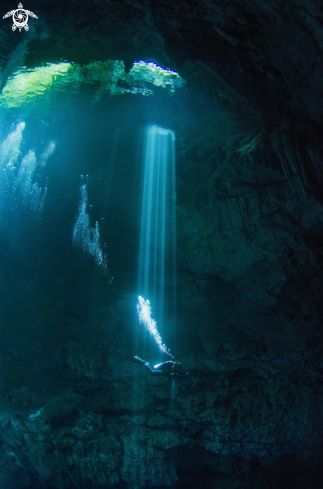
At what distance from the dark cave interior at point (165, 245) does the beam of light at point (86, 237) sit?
46 mm

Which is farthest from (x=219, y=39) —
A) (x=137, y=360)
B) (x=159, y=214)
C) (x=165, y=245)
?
(x=137, y=360)

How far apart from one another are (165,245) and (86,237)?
257cm

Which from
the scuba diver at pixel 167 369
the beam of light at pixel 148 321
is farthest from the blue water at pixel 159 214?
the scuba diver at pixel 167 369

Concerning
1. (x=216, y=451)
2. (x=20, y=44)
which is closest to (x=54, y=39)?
(x=20, y=44)

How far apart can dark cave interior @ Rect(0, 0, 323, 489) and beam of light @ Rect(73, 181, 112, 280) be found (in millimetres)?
46

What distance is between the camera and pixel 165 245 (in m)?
7.87

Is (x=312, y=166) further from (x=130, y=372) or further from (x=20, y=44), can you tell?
(x=130, y=372)

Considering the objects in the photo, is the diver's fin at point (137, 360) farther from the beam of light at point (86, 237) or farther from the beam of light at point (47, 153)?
the beam of light at point (47, 153)

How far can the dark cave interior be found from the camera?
4.28 meters

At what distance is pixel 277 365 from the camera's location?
597 cm

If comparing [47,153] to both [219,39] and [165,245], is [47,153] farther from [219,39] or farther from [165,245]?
[219,39]

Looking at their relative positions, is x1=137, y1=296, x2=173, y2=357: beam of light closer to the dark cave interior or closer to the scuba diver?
the dark cave interior

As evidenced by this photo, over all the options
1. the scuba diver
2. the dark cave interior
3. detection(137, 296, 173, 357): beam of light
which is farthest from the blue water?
the scuba diver

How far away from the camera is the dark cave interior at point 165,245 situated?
14.0ft
